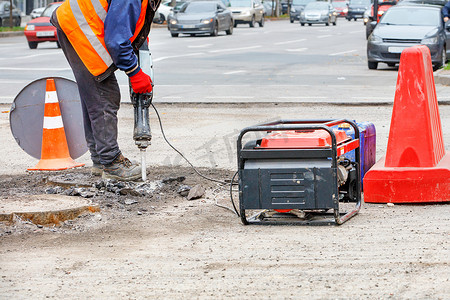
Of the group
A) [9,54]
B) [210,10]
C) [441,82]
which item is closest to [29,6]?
[210,10]

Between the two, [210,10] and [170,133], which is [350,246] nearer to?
[170,133]

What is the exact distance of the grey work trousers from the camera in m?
7.06

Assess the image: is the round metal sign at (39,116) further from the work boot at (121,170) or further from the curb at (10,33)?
the curb at (10,33)

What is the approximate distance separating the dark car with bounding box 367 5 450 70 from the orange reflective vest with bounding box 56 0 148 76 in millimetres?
12880

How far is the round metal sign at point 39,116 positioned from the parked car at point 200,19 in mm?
26317

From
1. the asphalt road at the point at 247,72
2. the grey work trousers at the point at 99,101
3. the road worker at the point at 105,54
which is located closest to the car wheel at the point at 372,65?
the asphalt road at the point at 247,72

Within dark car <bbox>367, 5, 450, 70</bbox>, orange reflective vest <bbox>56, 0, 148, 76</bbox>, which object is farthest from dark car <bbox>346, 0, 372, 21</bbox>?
orange reflective vest <bbox>56, 0, 148, 76</bbox>

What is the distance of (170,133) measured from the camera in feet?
33.5

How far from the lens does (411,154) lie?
6.43m

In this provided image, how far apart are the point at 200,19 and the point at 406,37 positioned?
636 inches

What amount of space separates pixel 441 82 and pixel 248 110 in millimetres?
4699

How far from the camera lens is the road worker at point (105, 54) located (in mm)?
6613

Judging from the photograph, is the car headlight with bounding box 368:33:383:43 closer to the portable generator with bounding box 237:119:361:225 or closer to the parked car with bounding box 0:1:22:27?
the portable generator with bounding box 237:119:361:225

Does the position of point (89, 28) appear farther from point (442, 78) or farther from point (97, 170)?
point (442, 78)
